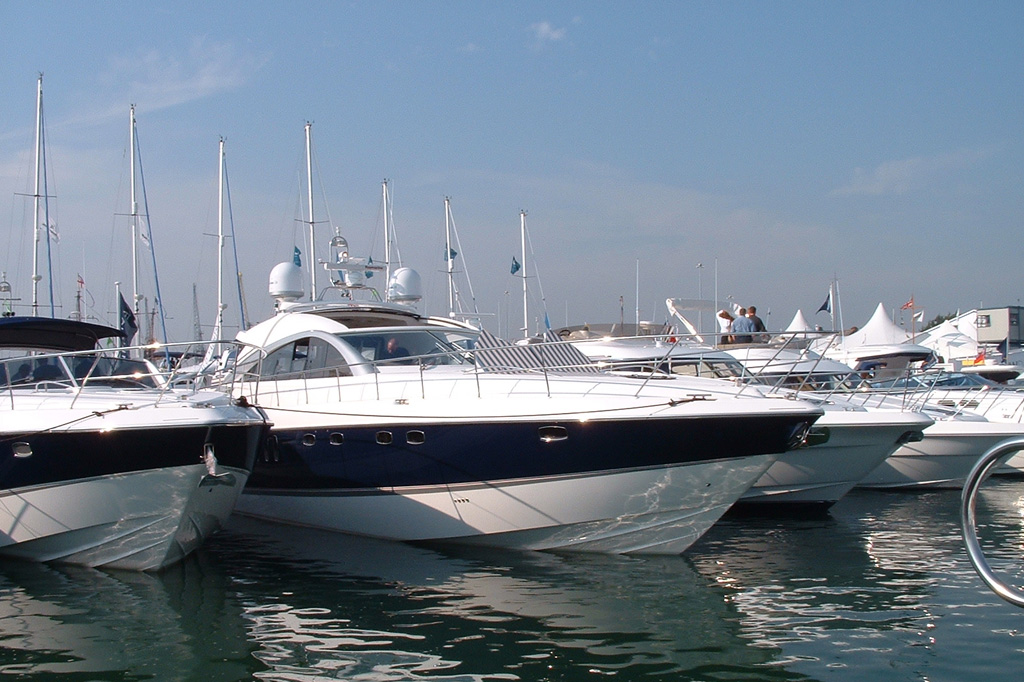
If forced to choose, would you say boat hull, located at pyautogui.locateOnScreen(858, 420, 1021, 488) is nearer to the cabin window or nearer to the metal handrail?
the cabin window

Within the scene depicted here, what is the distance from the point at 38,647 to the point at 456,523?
4037 millimetres

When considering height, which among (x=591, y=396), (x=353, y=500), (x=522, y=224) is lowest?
(x=353, y=500)

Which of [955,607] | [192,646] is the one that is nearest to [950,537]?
[955,607]

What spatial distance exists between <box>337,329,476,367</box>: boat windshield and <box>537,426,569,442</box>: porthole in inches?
79.3

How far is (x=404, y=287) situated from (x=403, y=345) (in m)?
5.30

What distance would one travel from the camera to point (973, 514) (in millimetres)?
2949

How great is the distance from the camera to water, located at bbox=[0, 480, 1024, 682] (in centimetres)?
606

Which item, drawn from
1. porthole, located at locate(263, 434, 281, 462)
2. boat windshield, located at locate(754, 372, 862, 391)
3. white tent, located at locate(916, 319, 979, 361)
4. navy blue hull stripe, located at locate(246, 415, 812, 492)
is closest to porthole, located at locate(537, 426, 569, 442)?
navy blue hull stripe, located at locate(246, 415, 812, 492)

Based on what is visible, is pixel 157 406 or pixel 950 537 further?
pixel 950 537

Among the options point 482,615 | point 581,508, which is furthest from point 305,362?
point 482,615

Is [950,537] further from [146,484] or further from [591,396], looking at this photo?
[146,484]

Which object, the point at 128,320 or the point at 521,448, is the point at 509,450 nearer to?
the point at 521,448

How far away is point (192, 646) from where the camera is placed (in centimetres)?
651

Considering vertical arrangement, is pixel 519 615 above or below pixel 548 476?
below
